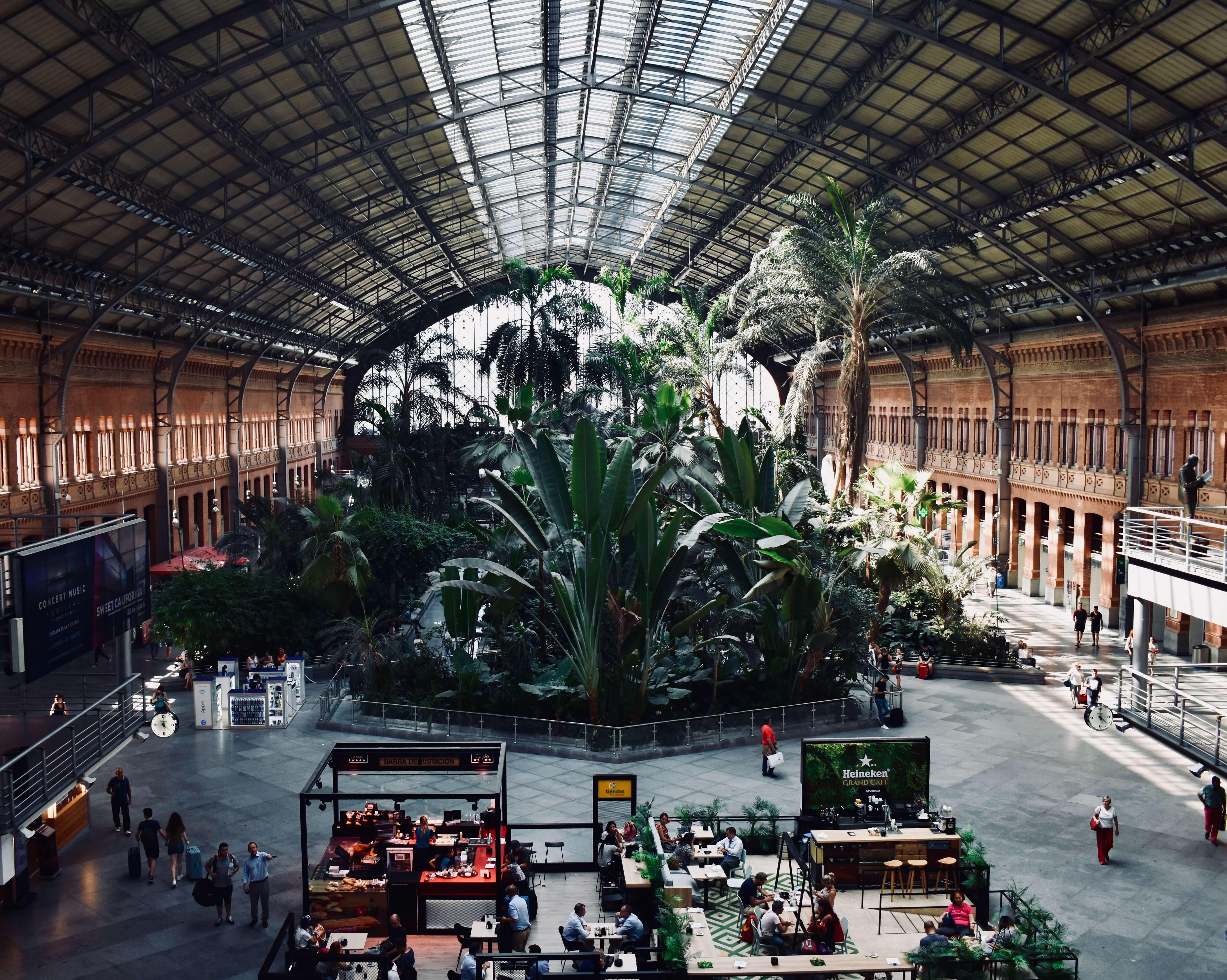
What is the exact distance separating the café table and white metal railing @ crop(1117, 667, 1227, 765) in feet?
38.0

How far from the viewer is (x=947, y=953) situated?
10719 millimetres

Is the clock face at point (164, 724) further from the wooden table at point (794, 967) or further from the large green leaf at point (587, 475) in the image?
the wooden table at point (794, 967)

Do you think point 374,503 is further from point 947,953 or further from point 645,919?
point 947,953

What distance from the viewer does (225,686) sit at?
22.1m

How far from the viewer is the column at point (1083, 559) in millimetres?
34344

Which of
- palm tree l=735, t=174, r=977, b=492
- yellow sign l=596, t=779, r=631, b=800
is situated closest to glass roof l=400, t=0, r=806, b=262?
palm tree l=735, t=174, r=977, b=492

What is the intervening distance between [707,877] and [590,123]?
31329 mm

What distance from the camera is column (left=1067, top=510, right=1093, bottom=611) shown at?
34344 mm

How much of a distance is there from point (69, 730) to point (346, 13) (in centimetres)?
1428

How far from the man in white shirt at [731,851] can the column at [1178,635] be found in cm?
1890

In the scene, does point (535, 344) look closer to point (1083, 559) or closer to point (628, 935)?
point (1083, 559)

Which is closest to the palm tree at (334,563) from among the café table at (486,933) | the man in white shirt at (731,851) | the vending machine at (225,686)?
the vending machine at (225,686)

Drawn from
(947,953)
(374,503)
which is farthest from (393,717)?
(374,503)

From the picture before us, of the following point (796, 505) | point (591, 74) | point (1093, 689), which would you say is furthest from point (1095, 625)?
point (591, 74)
